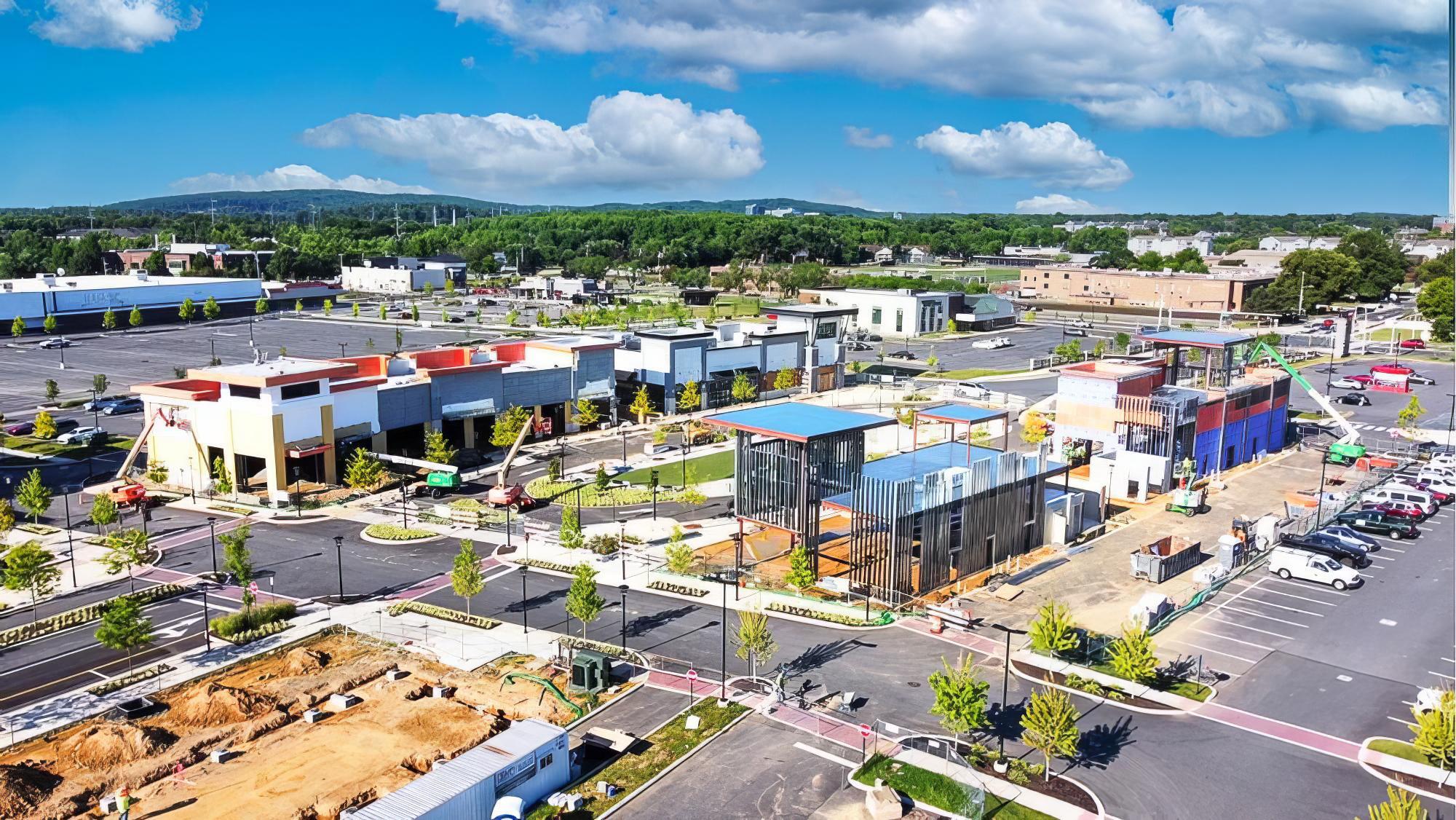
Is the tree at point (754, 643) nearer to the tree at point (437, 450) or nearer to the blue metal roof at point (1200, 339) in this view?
the tree at point (437, 450)

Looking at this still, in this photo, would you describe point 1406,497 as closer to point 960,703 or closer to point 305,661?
point 960,703

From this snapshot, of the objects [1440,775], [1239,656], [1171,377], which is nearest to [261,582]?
[1239,656]

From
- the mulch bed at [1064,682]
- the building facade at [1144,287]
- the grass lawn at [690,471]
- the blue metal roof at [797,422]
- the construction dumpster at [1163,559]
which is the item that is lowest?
the mulch bed at [1064,682]

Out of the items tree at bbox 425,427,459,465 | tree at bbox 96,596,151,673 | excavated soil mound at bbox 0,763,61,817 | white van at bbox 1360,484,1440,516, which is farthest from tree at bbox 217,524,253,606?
white van at bbox 1360,484,1440,516

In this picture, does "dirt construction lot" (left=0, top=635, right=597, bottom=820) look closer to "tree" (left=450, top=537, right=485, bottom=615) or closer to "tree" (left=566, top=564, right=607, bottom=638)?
"tree" (left=566, top=564, right=607, bottom=638)

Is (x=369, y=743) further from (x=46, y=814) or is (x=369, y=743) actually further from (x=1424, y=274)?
(x=1424, y=274)

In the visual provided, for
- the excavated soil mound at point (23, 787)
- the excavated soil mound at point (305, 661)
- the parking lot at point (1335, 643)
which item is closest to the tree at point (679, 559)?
the excavated soil mound at point (305, 661)
